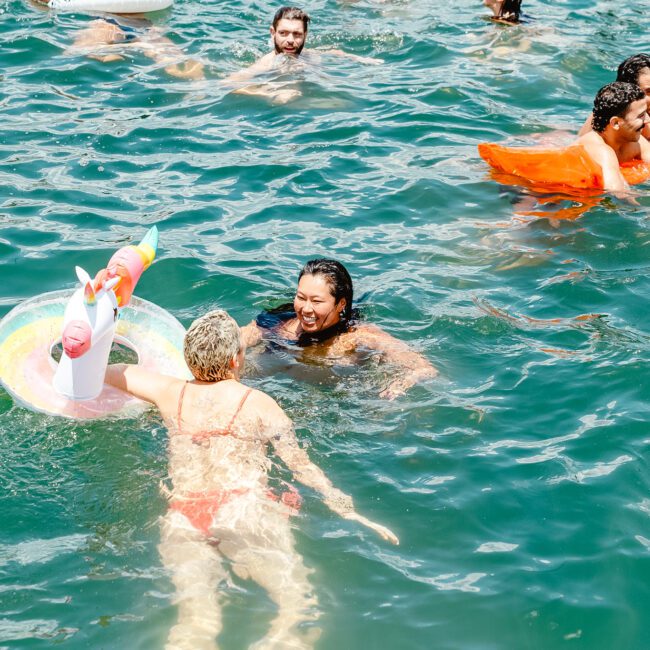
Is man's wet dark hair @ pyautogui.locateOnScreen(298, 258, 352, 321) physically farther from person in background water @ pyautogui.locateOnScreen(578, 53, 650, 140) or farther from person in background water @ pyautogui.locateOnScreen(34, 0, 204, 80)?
person in background water @ pyautogui.locateOnScreen(34, 0, 204, 80)

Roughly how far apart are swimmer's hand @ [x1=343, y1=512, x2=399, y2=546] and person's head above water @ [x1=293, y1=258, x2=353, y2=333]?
198cm

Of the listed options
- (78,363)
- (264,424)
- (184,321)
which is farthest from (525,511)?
(184,321)

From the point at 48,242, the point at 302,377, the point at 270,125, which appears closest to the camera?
the point at 302,377

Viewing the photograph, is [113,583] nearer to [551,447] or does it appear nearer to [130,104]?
[551,447]

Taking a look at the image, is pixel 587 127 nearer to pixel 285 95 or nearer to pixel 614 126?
pixel 614 126

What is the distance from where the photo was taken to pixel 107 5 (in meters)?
14.3

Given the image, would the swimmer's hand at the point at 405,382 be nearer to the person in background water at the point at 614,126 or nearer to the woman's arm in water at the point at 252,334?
the woman's arm in water at the point at 252,334

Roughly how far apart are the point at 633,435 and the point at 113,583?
10.6 feet

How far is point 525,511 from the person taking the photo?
5.44 metres

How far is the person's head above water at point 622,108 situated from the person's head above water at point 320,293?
12.7ft

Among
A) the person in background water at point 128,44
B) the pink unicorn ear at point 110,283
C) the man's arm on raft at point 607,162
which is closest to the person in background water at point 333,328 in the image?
the pink unicorn ear at point 110,283

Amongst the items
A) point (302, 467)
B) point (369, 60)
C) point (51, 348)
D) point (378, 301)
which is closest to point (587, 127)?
point (378, 301)

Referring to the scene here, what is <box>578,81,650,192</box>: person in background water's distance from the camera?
9.35m

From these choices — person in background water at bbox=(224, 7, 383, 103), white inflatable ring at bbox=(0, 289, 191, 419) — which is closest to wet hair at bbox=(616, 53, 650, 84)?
person in background water at bbox=(224, 7, 383, 103)
